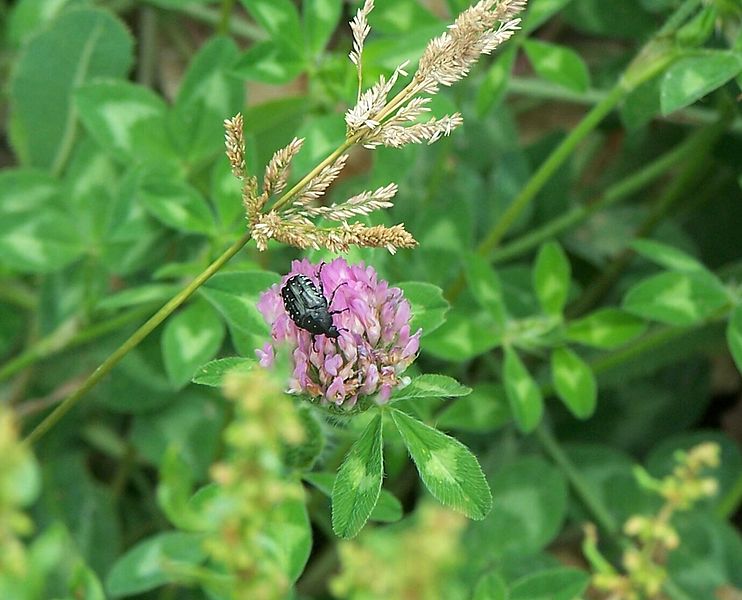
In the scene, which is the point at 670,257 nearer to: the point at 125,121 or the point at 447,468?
the point at 447,468

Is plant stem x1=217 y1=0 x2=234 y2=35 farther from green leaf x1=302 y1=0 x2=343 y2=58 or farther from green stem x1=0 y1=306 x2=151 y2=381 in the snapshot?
green stem x1=0 y1=306 x2=151 y2=381

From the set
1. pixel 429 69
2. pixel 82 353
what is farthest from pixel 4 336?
pixel 429 69

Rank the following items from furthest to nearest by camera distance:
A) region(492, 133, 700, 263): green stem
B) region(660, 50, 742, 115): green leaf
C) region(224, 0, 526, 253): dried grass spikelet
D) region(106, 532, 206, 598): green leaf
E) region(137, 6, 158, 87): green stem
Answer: region(137, 6, 158, 87): green stem, region(492, 133, 700, 263): green stem, region(106, 532, 206, 598): green leaf, region(660, 50, 742, 115): green leaf, region(224, 0, 526, 253): dried grass spikelet

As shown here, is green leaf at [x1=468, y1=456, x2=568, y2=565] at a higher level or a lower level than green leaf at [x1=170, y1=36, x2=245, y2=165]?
lower

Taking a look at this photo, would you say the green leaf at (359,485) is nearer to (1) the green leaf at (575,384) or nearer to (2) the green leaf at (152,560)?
(2) the green leaf at (152,560)

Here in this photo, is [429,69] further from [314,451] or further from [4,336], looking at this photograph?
[4,336]

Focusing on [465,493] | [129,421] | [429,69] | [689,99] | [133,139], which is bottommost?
[129,421]

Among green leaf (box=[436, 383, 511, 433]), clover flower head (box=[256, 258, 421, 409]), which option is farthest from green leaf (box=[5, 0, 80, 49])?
clover flower head (box=[256, 258, 421, 409])
